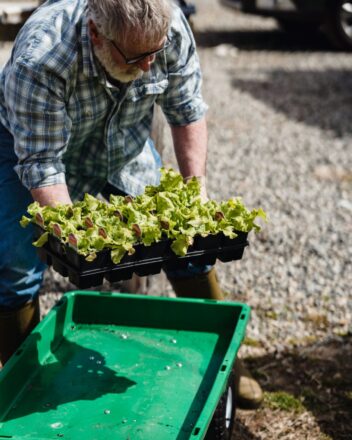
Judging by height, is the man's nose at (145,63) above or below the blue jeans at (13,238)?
above

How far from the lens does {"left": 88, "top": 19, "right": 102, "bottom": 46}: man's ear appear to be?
2563 mm

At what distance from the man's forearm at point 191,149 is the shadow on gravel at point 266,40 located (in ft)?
24.1

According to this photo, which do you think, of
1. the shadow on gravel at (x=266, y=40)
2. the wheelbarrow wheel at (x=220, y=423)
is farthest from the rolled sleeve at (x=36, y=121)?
the shadow on gravel at (x=266, y=40)

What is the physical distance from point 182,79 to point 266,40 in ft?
26.6

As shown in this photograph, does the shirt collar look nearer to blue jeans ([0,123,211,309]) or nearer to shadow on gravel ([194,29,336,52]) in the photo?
blue jeans ([0,123,211,309])

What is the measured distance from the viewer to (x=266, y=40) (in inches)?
425

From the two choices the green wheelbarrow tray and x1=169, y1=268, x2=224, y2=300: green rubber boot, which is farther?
x1=169, y1=268, x2=224, y2=300: green rubber boot

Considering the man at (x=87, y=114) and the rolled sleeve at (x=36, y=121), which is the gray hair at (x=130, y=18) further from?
the rolled sleeve at (x=36, y=121)

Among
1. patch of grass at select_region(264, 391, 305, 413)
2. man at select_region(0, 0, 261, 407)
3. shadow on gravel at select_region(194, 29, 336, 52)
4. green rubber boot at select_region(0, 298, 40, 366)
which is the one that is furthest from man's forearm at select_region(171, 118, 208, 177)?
shadow on gravel at select_region(194, 29, 336, 52)

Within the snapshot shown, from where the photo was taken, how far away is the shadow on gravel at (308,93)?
7.47m

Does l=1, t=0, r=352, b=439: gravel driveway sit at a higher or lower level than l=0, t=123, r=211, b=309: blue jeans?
lower

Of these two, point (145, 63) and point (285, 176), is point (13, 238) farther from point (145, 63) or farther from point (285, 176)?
point (285, 176)

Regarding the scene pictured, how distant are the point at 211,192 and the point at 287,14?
486 centimetres

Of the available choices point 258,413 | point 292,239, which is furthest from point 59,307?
point 292,239
